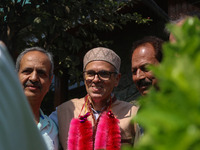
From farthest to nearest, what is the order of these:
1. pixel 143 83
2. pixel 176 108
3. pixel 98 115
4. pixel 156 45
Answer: pixel 98 115, pixel 156 45, pixel 143 83, pixel 176 108

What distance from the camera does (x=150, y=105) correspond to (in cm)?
38

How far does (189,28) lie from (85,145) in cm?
217

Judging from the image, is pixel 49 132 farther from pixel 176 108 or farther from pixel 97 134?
pixel 176 108

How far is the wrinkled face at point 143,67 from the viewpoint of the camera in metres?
2.28

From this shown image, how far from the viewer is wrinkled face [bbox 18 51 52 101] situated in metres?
2.33

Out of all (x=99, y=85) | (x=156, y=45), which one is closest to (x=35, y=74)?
(x=99, y=85)

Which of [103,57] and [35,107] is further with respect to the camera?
[103,57]

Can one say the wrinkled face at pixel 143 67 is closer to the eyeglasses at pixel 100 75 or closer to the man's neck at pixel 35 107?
the eyeglasses at pixel 100 75

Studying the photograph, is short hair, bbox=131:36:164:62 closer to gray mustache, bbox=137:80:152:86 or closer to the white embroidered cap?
gray mustache, bbox=137:80:152:86

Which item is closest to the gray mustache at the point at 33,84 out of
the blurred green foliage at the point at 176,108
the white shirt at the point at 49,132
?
the white shirt at the point at 49,132

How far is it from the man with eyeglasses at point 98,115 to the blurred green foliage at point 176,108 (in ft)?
6.90

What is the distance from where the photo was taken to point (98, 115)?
2760 mm

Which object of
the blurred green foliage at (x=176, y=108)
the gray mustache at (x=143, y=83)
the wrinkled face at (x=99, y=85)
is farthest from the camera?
the wrinkled face at (x=99, y=85)

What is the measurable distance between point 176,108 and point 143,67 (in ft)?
6.43
